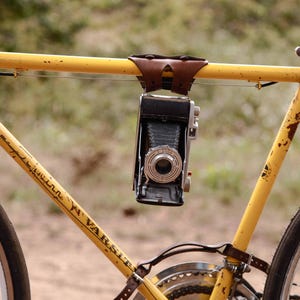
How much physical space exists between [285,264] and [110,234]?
326cm

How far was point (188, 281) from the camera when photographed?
2428 mm

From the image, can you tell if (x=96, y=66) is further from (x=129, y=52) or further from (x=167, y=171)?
(x=129, y=52)

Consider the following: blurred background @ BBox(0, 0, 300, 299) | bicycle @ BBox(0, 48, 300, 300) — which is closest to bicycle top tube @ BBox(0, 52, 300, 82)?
bicycle @ BBox(0, 48, 300, 300)

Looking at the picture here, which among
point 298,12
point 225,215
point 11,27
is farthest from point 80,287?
point 298,12

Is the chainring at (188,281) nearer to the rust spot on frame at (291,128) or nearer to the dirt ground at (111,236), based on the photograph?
the rust spot on frame at (291,128)

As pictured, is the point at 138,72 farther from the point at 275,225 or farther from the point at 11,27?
the point at 11,27

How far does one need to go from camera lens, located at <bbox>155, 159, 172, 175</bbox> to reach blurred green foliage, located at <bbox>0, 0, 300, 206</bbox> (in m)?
4.00

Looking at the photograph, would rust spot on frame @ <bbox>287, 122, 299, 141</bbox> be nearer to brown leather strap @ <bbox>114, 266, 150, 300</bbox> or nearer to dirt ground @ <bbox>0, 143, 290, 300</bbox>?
brown leather strap @ <bbox>114, 266, 150, 300</bbox>

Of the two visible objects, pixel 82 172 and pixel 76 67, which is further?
pixel 82 172

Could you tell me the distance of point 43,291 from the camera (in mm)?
4387

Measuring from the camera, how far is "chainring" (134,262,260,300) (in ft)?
7.91

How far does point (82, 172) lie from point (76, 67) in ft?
14.8

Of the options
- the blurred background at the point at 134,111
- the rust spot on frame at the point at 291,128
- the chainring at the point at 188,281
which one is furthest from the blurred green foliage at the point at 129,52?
the rust spot on frame at the point at 291,128

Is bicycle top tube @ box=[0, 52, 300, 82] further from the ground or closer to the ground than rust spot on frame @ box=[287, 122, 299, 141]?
further from the ground
